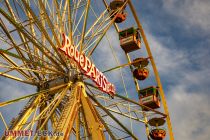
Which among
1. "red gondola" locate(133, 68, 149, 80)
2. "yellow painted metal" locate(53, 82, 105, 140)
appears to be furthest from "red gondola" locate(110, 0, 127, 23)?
"yellow painted metal" locate(53, 82, 105, 140)

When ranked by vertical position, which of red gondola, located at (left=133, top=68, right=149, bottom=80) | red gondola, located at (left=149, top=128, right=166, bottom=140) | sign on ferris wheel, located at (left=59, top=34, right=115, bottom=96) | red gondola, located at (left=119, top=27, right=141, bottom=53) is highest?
red gondola, located at (left=119, top=27, right=141, bottom=53)

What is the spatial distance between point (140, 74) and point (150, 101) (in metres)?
1.62

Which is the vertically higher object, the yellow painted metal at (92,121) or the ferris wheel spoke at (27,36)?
the ferris wheel spoke at (27,36)

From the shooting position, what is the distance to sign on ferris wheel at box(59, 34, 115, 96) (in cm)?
1611

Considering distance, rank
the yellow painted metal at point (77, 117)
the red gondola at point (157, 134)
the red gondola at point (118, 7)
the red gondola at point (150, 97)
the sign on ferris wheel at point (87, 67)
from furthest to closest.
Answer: the red gondola at point (118, 7) < the red gondola at point (150, 97) < the red gondola at point (157, 134) < the sign on ferris wheel at point (87, 67) < the yellow painted metal at point (77, 117)

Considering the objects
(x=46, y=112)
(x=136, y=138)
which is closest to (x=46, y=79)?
(x=46, y=112)

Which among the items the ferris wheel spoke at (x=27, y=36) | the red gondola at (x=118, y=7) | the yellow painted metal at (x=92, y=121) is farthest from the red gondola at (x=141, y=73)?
→ the yellow painted metal at (x=92, y=121)

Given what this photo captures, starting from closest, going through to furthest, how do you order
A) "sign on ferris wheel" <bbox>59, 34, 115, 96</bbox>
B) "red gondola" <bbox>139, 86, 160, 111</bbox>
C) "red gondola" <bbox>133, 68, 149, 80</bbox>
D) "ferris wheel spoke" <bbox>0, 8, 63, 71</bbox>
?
"ferris wheel spoke" <bbox>0, 8, 63, 71</bbox> → "sign on ferris wheel" <bbox>59, 34, 115, 96</bbox> → "red gondola" <bbox>139, 86, 160, 111</bbox> → "red gondola" <bbox>133, 68, 149, 80</bbox>

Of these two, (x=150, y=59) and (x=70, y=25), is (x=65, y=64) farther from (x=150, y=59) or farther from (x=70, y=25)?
(x=150, y=59)

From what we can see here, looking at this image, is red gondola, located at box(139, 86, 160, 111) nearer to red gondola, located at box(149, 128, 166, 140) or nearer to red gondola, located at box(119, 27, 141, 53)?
red gondola, located at box(149, 128, 166, 140)

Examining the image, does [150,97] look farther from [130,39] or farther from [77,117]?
[77,117]

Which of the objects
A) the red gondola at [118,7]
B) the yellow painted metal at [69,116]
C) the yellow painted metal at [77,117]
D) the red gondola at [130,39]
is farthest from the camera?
the red gondola at [118,7]

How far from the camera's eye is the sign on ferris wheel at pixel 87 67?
52.9 ft

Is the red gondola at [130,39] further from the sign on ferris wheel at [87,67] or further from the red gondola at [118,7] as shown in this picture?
the sign on ferris wheel at [87,67]
